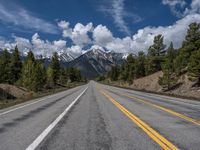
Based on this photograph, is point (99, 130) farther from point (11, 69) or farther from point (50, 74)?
point (50, 74)

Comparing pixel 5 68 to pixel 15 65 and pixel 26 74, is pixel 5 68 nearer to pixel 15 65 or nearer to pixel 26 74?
pixel 15 65

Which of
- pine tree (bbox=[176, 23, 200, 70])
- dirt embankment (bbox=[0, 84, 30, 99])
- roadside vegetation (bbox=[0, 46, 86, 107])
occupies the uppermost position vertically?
pine tree (bbox=[176, 23, 200, 70])

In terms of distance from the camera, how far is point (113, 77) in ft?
461

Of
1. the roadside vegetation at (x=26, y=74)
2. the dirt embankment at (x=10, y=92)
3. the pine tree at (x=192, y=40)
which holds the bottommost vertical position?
the dirt embankment at (x=10, y=92)

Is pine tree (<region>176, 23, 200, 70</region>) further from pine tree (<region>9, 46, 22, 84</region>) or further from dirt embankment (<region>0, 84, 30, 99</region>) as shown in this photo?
pine tree (<region>9, 46, 22, 84</region>)

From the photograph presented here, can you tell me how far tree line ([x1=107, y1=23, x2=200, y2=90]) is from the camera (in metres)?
40.3

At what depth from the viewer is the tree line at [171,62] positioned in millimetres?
40344

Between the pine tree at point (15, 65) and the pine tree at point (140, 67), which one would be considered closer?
the pine tree at point (15, 65)

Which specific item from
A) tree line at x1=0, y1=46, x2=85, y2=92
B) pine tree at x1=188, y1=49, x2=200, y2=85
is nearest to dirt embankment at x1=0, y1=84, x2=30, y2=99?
tree line at x1=0, y1=46, x2=85, y2=92

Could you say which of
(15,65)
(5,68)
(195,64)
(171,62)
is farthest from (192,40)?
(15,65)

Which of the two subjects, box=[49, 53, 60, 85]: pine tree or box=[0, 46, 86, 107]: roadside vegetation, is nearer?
box=[0, 46, 86, 107]: roadside vegetation

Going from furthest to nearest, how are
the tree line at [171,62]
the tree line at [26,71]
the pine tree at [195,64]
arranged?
the tree line at [26,71] → the tree line at [171,62] → the pine tree at [195,64]

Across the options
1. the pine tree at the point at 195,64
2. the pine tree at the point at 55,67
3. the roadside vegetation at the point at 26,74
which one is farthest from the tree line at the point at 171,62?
the pine tree at the point at 55,67

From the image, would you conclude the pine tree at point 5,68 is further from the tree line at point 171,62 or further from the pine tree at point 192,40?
the pine tree at point 192,40
